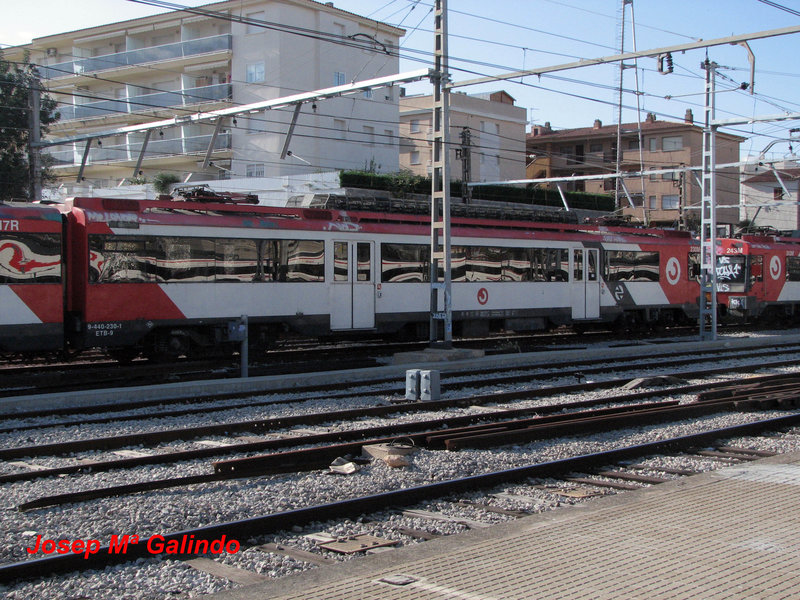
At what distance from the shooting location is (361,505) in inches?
268

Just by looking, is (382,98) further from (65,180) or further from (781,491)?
(781,491)

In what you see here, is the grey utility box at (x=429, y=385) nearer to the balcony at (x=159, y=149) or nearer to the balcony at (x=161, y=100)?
the balcony at (x=161, y=100)

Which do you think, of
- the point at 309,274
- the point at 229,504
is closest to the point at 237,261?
the point at 309,274

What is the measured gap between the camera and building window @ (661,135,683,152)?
64412 mm

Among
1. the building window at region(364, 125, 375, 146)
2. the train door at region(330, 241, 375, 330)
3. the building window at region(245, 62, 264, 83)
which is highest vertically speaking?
the building window at region(245, 62, 264, 83)

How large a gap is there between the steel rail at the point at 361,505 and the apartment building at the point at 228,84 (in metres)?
29.7

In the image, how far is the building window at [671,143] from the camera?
64412mm

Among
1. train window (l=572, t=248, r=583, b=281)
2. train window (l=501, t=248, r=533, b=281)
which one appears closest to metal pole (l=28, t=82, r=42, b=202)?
train window (l=501, t=248, r=533, b=281)

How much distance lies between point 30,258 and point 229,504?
29.9 feet

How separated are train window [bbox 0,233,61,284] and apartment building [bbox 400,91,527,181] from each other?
126 feet

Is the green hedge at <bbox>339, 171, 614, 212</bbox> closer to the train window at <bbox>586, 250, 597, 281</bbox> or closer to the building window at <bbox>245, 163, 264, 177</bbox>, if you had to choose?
the building window at <bbox>245, 163, 264, 177</bbox>

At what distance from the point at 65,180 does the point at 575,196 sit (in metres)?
30.5

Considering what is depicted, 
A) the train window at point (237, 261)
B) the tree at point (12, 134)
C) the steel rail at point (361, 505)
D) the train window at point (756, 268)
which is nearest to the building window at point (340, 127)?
the tree at point (12, 134)

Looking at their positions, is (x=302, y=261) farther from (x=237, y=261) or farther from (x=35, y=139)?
(x=35, y=139)
